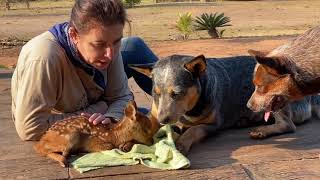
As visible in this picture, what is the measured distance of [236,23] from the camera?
24375mm

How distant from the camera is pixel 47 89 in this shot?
4.41 metres

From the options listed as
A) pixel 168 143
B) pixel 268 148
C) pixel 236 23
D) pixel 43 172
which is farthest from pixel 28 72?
pixel 236 23

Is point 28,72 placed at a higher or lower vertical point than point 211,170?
higher

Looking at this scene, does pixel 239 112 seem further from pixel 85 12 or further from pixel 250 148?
pixel 85 12

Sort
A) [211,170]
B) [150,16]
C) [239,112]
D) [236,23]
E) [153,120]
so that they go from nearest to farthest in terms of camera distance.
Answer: [211,170]
[153,120]
[239,112]
[236,23]
[150,16]

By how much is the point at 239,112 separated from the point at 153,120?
3.38ft

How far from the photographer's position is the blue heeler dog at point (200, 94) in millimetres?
4555

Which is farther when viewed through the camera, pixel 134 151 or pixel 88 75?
pixel 88 75

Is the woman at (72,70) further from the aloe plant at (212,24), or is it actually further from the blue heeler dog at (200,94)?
the aloe plant at (212,24)

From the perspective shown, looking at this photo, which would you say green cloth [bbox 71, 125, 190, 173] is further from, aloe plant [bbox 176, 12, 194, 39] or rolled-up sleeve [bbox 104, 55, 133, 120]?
aloe plant [bbox 176, 12, 194, 39]

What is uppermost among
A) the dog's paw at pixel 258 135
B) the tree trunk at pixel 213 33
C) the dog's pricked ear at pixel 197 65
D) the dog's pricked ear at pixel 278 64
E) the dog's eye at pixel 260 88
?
the dog's pricked ear at pixel 278 64

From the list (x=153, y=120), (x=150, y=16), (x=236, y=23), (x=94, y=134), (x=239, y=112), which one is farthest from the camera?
(x=150, y=16)

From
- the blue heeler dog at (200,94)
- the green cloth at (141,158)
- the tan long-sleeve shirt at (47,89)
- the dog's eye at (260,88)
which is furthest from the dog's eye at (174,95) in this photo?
the dog's eye at (260,88)

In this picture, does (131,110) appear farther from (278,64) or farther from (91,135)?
(278,64)
